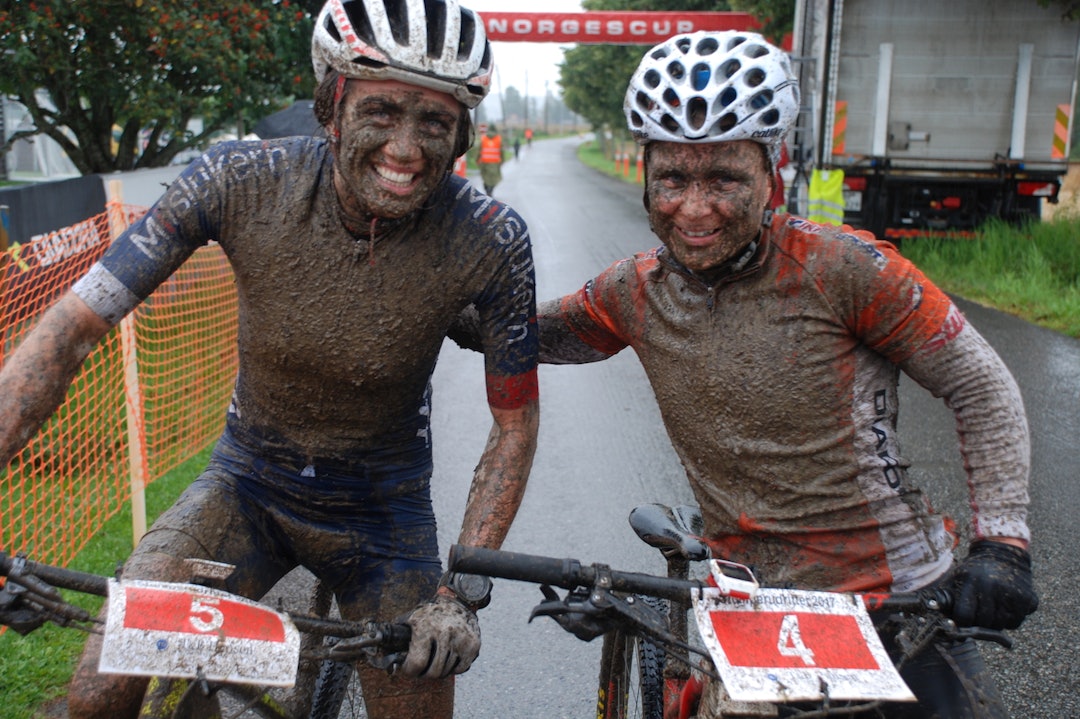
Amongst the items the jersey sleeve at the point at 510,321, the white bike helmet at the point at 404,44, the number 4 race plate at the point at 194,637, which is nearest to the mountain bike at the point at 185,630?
the number 4 race plate at the point at 194,637

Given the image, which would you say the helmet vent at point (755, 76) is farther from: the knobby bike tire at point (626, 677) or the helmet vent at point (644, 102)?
the knobby bike tire at point (626, 677)

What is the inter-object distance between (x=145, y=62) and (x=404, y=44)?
10.8 metres

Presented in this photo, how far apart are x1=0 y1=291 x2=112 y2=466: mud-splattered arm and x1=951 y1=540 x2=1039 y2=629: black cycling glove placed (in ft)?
6.79

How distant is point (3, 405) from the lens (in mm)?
2498

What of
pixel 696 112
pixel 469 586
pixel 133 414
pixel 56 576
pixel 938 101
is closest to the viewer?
pixel 56 576

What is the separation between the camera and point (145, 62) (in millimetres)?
12406

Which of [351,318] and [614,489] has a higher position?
[351,318]

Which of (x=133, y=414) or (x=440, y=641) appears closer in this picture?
(x=440, y=641)

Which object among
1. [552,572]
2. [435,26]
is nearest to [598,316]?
[435,26]

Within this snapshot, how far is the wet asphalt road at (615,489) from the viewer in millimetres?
4383

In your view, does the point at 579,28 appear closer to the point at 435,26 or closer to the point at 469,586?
the point at 435,26

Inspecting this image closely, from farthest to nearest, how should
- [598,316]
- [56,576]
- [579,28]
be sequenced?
[579,28] < [598,316] < [56,576]

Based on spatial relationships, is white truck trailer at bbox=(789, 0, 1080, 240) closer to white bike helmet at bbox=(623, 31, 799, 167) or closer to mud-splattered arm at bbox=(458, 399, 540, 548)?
white bike helmet at bbox=(623, 31, 799, 167)

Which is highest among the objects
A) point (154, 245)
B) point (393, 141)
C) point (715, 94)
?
point (715, 94)
